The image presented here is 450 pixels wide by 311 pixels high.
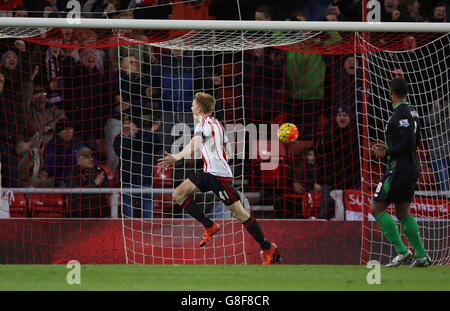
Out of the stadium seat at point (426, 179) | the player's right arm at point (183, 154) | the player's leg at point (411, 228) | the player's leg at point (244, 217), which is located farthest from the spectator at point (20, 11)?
the player's leg at point (411, 228)

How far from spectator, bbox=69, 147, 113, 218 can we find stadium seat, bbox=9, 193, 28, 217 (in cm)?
60

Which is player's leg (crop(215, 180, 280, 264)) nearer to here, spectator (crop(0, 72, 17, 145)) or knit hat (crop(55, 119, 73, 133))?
knit hat (crop(55, 119, 73, 133))

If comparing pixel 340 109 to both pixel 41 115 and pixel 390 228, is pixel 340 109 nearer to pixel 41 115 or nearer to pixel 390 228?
pixel 390 228

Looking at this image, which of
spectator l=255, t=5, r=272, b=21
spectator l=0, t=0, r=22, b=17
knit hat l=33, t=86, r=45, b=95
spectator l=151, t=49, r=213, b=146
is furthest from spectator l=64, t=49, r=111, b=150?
spectator l=255, t=5, r=272, b=21

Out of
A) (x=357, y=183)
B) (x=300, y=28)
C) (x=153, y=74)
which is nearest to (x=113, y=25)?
(x=300, y=28)

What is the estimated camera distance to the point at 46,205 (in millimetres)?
10312

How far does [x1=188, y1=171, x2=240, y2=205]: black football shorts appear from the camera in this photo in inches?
347

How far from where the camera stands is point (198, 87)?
1134 cm

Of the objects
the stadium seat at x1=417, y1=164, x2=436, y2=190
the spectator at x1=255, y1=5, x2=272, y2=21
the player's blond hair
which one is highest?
the spectator at x1=255, y1=5, x2=272, y2=21

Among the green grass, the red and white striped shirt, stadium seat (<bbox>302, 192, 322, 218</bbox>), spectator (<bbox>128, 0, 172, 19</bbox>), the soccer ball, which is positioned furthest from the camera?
spectator (<bbox>128, 0, 172, 19</bbox>)

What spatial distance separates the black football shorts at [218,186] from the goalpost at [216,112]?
142cm

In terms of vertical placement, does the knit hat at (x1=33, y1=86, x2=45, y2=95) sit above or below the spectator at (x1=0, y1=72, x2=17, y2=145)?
above

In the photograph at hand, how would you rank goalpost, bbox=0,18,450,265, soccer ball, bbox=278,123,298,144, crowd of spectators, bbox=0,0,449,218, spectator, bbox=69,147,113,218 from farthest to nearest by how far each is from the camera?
crowd of spectators, bbox=0,0,449,218, spectator, bbox=69,147,113,218, goalpost, bbox=0,18,450,265, soccer ball, bbox=278,123,298,144

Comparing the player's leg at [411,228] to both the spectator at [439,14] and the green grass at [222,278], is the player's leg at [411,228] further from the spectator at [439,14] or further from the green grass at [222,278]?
the spectator at [439,14]
